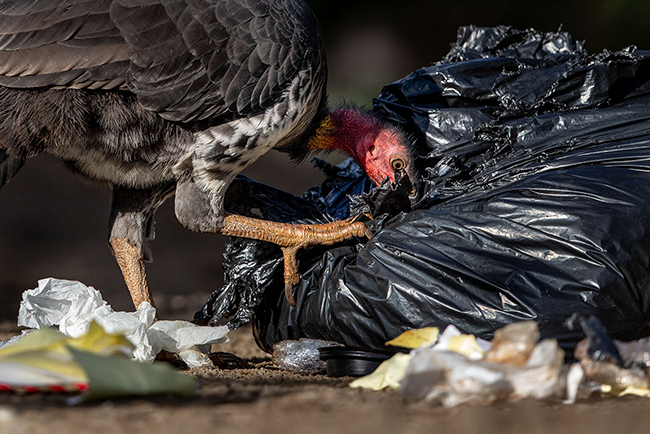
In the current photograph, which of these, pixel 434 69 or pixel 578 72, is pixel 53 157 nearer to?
pixel 434 69

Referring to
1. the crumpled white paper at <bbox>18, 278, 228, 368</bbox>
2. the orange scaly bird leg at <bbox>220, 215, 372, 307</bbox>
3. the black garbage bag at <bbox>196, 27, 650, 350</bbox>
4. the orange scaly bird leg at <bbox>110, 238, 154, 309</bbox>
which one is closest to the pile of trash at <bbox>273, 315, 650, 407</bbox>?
the black garbage bag at <bbox>196, 27, 650, 350</bbox>

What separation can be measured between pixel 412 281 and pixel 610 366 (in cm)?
78

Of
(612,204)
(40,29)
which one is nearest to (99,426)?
(612,204)

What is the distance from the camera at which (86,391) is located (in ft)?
4.80

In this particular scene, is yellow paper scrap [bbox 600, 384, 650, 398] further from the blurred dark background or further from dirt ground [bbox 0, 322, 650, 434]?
the blurred dark background

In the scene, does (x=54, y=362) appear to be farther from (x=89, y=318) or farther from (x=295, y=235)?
(x=295, y=235)

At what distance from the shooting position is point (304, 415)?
1288 millimetres

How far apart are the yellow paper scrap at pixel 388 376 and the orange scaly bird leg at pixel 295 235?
36.5 inches

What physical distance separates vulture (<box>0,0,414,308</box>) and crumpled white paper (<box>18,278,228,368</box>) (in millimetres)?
418

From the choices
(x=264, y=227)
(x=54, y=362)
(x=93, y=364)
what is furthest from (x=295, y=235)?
(x=93, y=364)

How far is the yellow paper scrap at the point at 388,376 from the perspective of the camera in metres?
1.68

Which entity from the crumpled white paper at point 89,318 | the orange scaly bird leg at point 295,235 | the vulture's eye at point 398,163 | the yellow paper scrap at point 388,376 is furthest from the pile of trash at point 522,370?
the vulture's eye at point 398,163

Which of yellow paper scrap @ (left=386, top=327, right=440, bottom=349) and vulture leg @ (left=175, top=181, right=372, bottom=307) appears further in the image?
vulture leg @ (left=175, top=181, right=372, bottom=307)

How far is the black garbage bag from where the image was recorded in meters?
2.09
